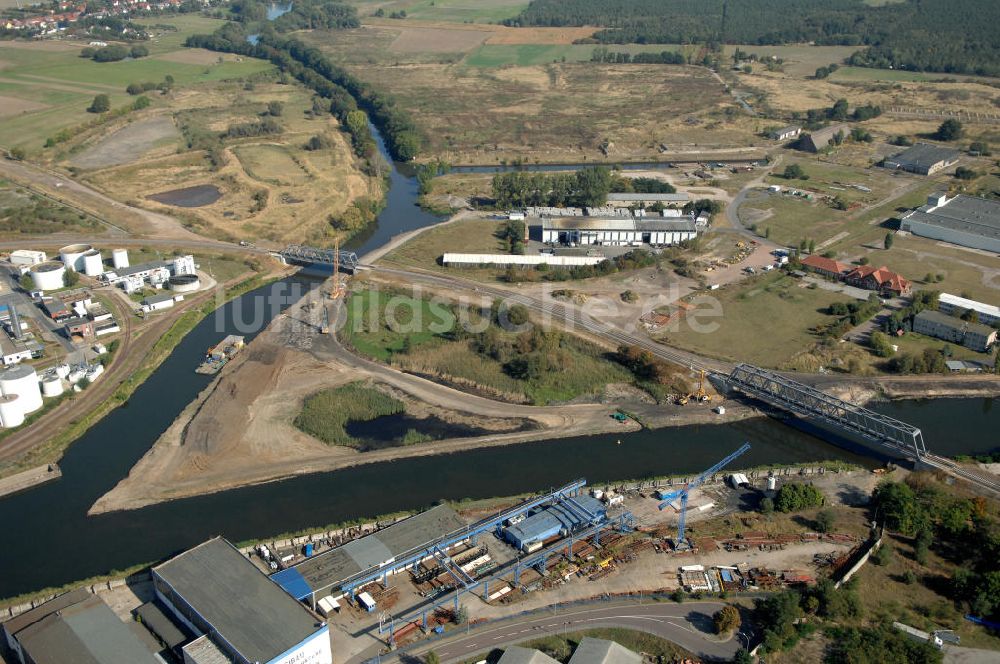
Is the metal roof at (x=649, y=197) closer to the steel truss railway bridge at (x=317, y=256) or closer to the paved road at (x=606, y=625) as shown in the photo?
the steel truss railway bridge at (x=317, y=256)

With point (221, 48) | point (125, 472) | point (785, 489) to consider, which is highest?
point (221, 48)

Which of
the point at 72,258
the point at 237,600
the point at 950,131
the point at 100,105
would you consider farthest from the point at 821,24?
the point at 237,600

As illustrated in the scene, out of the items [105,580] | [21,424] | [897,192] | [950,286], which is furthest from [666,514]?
[897,192]

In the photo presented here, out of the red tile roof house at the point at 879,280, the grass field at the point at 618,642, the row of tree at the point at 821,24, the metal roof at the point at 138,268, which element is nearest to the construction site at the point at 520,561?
the grass field at the point at 618,642

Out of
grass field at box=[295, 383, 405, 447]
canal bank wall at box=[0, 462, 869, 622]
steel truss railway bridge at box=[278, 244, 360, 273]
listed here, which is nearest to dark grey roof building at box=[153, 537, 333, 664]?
canal bank wall at box=[0, 462, 869, 622]

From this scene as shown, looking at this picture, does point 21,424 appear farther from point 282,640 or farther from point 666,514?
point 666,514

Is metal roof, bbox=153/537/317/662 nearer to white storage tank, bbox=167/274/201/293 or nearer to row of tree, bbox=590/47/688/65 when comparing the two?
white storage tank, bbox=167/274/201/293
